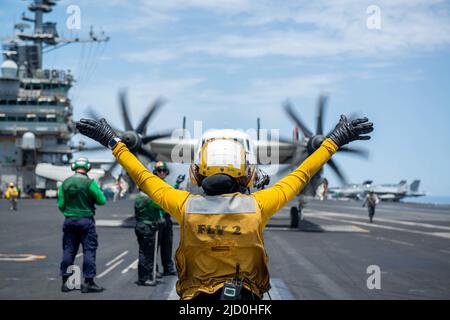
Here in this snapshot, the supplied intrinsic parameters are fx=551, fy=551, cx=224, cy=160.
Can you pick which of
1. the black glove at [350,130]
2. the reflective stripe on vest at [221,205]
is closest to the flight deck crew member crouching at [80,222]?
the reflective stripe on vest at [221,205]

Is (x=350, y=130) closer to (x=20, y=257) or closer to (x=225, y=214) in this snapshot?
(x=225, y=214)

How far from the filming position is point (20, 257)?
13523 mm

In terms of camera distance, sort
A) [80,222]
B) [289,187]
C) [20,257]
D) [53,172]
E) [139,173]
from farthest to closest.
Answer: [53,172] → [20,257] → [80,222] → [139,173] → [289,187]

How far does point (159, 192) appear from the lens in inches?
136

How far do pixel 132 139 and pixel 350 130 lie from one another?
775 inches

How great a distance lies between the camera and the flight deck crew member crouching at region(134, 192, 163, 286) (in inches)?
385

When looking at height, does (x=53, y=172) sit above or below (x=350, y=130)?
below

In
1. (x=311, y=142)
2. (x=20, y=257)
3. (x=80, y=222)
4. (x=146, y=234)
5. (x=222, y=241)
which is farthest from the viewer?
(x=311, y=142)

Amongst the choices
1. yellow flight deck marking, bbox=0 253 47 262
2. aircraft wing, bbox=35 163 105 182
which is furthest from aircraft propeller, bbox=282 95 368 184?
aircraft wing, bbox=35 163 105 182

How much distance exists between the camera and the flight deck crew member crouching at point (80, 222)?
9.01 metres

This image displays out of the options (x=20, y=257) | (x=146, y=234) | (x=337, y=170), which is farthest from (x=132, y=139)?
(x=146, y=234)

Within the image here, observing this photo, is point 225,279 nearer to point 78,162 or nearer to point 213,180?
point 213,180

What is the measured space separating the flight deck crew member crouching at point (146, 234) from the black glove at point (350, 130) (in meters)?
6.86
